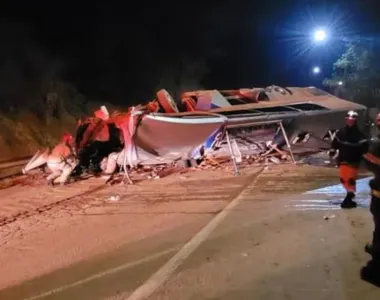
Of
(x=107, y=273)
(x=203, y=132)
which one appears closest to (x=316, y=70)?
(x=203, y=132)

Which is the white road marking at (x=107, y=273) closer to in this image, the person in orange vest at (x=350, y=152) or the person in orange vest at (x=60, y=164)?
the person in orange vest at (x=350, y=152)

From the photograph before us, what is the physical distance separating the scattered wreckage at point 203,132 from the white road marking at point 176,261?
356 cm

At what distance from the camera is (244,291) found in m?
3.49

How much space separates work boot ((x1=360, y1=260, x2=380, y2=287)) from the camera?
347 cm

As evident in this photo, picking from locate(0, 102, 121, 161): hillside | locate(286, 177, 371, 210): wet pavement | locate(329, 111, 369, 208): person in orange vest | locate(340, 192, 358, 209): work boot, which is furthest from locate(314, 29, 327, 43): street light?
locate(340, 192, 358, 209): work boot

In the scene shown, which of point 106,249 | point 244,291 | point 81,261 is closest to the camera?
point 244,291

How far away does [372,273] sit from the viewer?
11.5 feet

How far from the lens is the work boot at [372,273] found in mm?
3473

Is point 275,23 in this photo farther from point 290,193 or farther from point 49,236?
point 49,236

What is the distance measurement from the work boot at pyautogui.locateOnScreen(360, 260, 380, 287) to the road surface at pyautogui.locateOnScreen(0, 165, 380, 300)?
0.06 metres

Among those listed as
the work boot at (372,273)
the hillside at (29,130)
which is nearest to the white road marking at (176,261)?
the work boot at (372,273)

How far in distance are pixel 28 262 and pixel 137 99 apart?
60.3ft

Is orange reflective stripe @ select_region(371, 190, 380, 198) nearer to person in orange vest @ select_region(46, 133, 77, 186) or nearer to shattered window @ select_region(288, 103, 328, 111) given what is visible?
person in orange vest @ select_region(46, 133, 77, 186)

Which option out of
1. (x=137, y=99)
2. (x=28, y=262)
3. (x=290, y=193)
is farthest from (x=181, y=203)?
(x=137, y=99)
